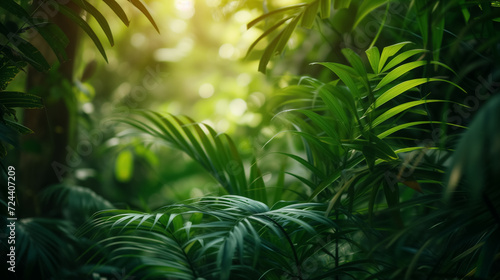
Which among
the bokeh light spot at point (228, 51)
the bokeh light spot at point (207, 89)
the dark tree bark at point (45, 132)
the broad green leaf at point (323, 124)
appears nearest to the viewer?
the broad green leaf at point (323, 124)

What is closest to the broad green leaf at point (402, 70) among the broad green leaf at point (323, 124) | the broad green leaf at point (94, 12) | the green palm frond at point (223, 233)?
the broad green leaf at point (323, 124)

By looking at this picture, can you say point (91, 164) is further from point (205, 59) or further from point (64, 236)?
point (205, 59)

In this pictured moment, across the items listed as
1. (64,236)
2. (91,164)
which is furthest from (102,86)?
(64,236)

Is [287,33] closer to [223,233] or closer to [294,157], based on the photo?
[294,157]

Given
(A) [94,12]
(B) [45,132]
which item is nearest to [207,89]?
(B) [45,132]

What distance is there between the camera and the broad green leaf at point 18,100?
0.61 meters

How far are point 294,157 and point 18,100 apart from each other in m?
0.51

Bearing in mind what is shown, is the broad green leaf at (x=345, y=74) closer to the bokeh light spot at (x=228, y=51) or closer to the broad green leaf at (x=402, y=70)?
the broad green leaf at (x=402, y=70)

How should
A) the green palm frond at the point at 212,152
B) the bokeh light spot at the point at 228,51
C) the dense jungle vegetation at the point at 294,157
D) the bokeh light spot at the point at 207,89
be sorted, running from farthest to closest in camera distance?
the bokeh light spot at the point at 207,89 < the bokeh light spot at the point at 228,51 < the green palm frond at the point at 212,152 < the dense jungle vegetation at the point at 294,157

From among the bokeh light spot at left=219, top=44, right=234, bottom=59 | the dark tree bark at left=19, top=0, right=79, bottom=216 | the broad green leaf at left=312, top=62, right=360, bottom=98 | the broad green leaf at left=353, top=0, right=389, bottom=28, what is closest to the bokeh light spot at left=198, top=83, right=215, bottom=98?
the bokeh light spot at left=219, top=44, right=234, bottom=59

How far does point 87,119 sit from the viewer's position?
4.48 ft

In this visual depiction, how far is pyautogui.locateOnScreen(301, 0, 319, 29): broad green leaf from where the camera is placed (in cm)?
63

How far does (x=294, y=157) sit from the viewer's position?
63cm

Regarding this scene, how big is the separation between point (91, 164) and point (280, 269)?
1512mm
